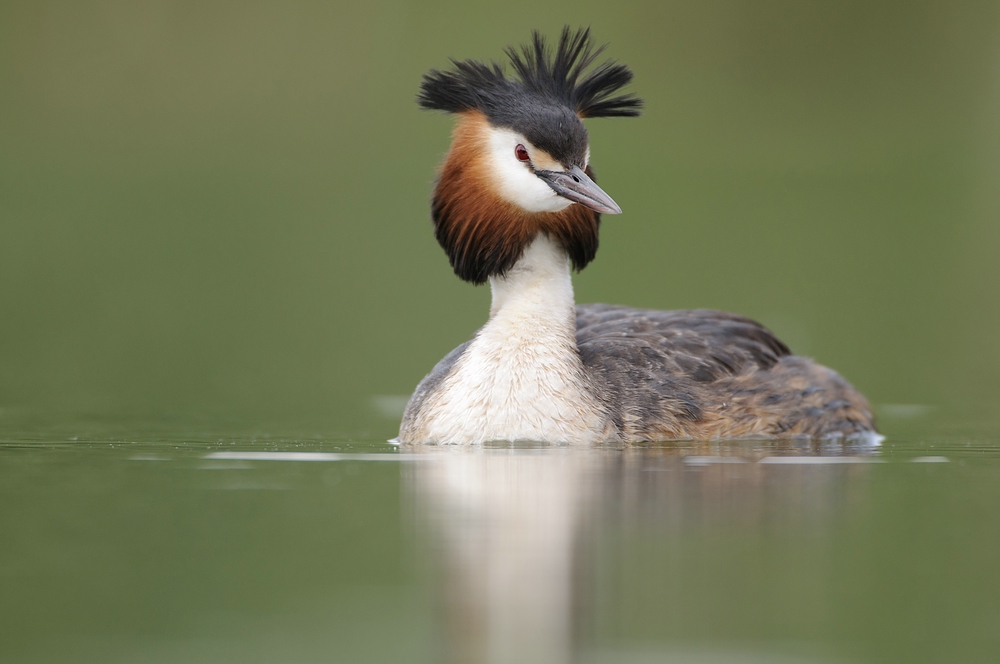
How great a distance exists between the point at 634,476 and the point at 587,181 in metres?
2.20

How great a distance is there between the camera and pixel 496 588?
200 inches

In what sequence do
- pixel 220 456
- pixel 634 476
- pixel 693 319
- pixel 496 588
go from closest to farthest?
1. pixel 496 588
2. pixel 634 476
3. pixel 220 456
4. pixel 693 319

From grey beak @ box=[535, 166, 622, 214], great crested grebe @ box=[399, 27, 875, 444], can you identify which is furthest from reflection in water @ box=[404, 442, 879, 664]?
grey beak @ box=[535, 166, 622, 214]

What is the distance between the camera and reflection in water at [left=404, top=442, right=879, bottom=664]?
15.5 ft

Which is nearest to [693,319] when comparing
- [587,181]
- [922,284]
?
[587,181]

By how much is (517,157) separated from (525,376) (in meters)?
1.31

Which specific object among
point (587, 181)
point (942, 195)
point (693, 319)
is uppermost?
point (942, 195)

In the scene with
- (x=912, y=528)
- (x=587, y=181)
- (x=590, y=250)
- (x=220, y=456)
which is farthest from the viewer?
(x=590, y=250)

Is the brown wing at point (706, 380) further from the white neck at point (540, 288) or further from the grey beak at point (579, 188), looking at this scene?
the grey beak at point (579, 188)

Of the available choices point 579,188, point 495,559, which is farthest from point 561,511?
point 579,188

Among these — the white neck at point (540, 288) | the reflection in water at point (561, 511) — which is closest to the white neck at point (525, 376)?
the white neck at point (540, 288)

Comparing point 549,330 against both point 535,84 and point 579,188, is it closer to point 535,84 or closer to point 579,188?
point 579,188

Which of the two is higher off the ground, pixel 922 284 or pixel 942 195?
pixel 942 195

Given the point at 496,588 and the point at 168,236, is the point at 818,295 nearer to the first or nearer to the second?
the point at 168,236
